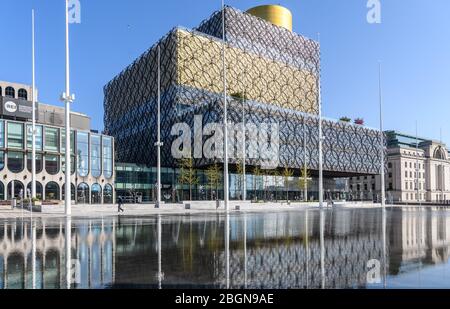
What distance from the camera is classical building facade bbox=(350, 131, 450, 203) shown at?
152 m

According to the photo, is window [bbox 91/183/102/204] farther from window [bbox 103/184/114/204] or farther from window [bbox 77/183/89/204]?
window [bbox 77/183/89/204]

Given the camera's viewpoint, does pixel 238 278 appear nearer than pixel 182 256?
Yes

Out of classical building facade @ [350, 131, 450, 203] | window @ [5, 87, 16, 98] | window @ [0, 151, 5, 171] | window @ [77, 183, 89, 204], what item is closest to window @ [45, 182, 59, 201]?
window @ [77, 183, 89, 204]

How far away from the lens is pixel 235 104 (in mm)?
79312

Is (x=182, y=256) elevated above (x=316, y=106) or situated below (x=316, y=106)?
below

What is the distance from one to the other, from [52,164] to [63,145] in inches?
177

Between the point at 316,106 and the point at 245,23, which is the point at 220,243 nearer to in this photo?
the point at 245,23

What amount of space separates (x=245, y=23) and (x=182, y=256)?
102 metres

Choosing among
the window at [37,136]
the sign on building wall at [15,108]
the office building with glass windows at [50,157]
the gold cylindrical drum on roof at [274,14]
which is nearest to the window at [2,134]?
the office building with glass windows at [50,157]

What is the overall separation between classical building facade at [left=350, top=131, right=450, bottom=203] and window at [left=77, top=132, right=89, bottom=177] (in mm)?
99631

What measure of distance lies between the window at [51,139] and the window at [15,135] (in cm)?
414

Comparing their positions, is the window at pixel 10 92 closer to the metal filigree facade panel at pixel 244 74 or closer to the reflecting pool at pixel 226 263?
the metal filigree facade panel at pixel 244 74
